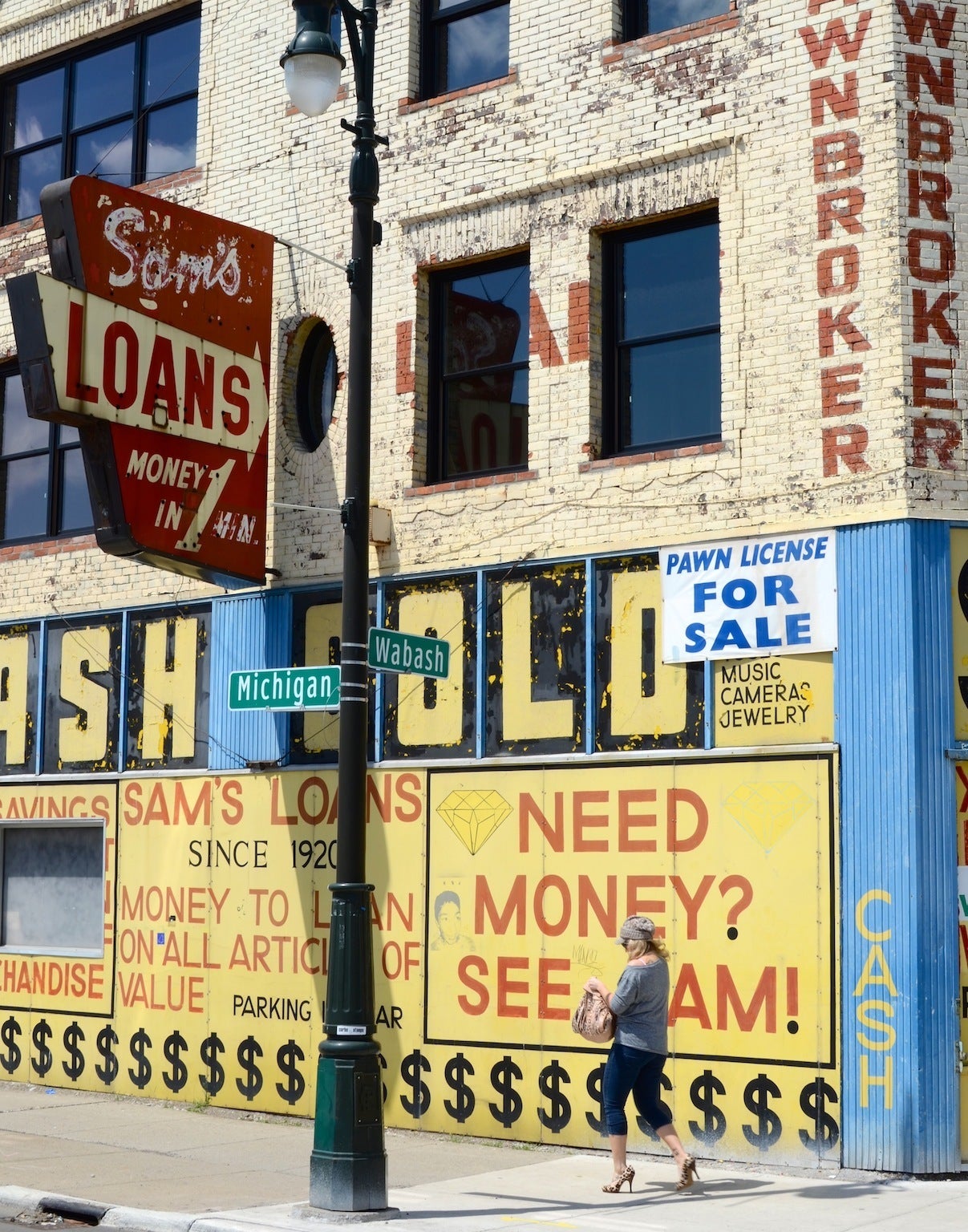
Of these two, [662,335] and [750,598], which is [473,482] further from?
[750,598]

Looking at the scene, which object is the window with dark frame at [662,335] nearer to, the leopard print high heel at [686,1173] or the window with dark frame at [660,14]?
the window with dark frame at [660,14]

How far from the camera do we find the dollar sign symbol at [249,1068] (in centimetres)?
1458

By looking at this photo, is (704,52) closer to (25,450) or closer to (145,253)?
(145,253)

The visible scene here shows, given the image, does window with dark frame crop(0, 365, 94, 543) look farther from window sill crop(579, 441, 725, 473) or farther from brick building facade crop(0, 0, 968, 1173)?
window sill crop(579, 441, 725, 473)

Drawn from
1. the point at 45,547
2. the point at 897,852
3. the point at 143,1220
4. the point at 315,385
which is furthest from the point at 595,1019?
the point at 45,547

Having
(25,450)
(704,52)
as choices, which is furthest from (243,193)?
(704,52)

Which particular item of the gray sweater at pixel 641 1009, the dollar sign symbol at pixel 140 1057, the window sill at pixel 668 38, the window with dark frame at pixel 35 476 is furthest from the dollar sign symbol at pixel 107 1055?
the window sill at pixel 668 38

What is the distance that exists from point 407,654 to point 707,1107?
3.92 metres

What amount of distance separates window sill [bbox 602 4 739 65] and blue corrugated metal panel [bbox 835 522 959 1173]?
4224 mm

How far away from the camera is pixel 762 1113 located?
38.1ft

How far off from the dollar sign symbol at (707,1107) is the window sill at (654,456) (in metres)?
4.54

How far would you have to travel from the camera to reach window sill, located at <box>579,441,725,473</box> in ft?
41.3

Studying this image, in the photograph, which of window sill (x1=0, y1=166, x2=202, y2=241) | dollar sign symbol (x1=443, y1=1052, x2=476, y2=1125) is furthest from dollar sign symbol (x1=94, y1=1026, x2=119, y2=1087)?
window sill (x1=0, y1=166, x2=202, y2=241)

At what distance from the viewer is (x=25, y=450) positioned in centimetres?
1788
